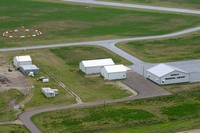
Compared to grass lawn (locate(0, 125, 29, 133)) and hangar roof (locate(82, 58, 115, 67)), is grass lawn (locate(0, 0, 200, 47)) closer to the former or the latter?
hangar roof (locate(82, 58, 115, 67))

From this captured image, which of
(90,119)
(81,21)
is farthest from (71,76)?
(81,21)

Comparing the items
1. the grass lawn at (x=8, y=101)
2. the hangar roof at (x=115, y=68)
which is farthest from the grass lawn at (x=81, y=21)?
the grass lawn at (x=8, y=101)

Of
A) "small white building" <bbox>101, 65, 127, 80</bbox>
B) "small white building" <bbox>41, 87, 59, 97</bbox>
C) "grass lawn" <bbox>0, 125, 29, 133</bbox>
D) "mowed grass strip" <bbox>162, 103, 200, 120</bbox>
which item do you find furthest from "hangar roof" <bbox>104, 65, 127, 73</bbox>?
"grass lawn" <bbox>0, 125, 29, 133</bbox>

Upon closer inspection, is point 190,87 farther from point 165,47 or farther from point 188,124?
point 165,47

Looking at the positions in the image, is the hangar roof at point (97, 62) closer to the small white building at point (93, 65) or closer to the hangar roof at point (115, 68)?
the small white building at point (93, 65)

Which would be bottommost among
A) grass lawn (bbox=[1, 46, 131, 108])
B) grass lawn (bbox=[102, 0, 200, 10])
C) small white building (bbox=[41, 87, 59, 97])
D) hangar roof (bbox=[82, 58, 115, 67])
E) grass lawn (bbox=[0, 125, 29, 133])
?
grass lawn (bbox=[102, 0, 200, 10])

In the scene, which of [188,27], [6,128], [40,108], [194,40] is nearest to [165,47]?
[194,40]
